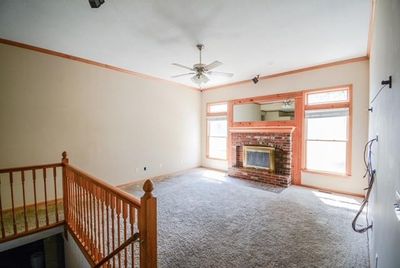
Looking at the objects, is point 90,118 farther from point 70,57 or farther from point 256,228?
point 256,228

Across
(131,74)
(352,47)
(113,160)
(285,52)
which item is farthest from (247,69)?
(113,160)

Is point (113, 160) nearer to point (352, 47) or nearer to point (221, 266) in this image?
point (221, 266)

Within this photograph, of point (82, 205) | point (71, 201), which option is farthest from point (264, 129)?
point (71, 201)

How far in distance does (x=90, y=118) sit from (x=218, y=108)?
4.08 meters

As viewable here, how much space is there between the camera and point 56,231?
119 inches

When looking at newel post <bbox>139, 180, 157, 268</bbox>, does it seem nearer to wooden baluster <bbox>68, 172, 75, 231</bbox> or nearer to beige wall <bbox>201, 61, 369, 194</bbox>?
wooden baluster <bbox>68, 172, 75, 231</bbox>

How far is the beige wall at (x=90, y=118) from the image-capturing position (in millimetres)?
3381

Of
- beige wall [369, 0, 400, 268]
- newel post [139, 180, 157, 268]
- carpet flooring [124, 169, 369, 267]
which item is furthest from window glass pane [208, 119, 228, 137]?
newel post [139, 180, 157, 268]

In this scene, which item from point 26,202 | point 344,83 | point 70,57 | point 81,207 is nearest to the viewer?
point 81,207

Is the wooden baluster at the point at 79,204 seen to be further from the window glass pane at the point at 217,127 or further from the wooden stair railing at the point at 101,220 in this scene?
the window glass pane at the point at 217,127

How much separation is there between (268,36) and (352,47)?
1.82 meters

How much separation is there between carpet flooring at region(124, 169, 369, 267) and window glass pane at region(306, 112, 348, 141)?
4.45 feet

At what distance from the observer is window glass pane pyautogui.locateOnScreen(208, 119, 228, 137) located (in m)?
6.79

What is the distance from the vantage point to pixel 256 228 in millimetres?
2898
